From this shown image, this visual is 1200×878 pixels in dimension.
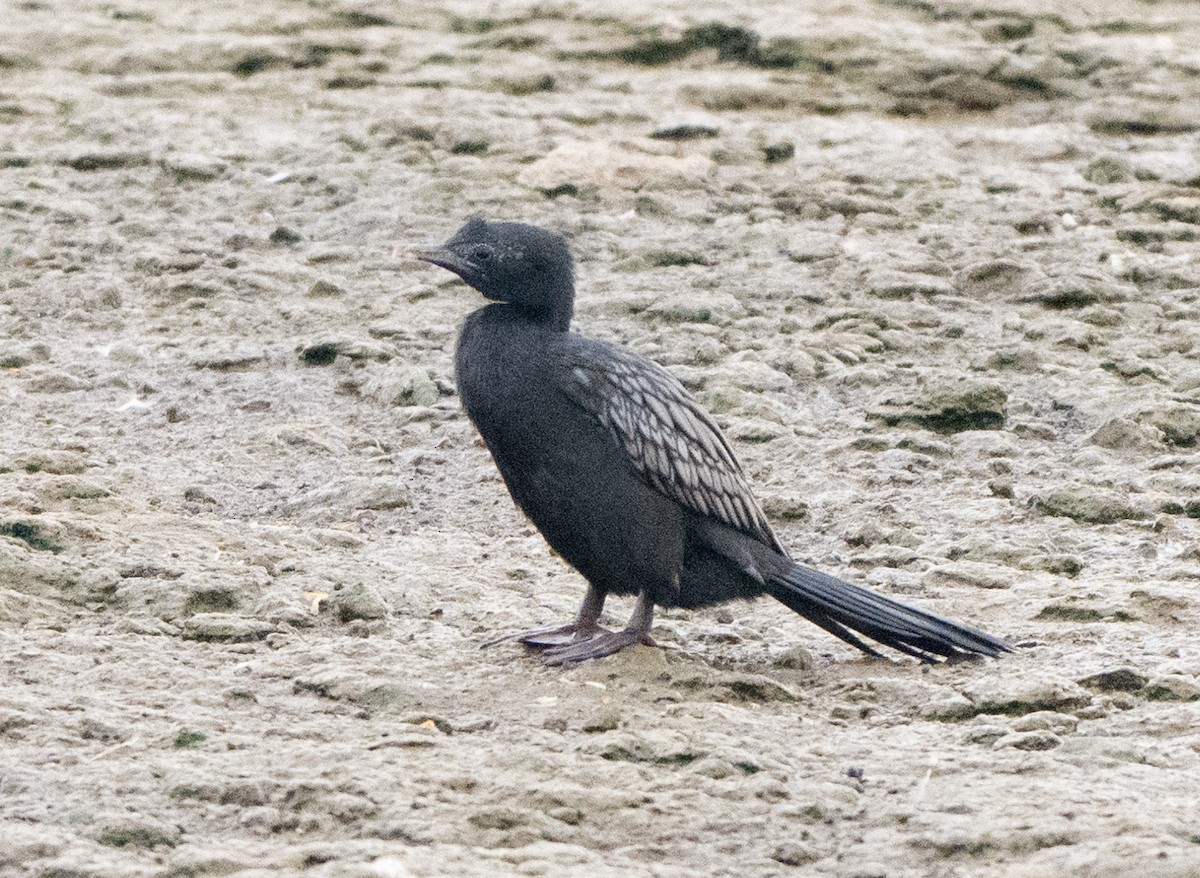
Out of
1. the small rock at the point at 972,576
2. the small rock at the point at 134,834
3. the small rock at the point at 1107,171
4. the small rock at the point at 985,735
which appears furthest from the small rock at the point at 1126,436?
the small rock at the point at 134,834

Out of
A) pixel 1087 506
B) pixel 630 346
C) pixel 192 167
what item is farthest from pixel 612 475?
pixel 192 167

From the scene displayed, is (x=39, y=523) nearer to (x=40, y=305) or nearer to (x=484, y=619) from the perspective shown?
(x=484, y=619)

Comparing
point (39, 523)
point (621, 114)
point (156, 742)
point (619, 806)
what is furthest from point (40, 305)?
point (619, 806)

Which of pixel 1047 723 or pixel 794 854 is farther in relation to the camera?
pixel 1047 723

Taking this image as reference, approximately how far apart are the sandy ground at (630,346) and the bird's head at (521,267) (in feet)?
2.93

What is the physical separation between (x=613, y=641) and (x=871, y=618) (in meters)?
0.69

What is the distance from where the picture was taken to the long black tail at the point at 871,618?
192 inches

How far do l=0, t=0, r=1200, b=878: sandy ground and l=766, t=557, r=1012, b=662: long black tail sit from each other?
7 centimetres

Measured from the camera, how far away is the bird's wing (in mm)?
4914

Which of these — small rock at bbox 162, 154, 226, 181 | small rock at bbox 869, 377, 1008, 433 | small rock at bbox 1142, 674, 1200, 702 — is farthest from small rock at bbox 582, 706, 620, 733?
small rock at bbox 162, 154, 226, 181

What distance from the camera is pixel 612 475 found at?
489cm

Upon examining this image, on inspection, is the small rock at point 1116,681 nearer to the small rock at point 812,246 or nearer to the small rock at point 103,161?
the small rock at point 812,246

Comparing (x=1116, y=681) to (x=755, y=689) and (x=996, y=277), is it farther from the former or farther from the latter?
(x=996, y=277)

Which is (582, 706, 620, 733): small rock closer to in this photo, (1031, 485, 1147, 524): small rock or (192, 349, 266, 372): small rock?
(1031, 485, 1147, 524): small rock
